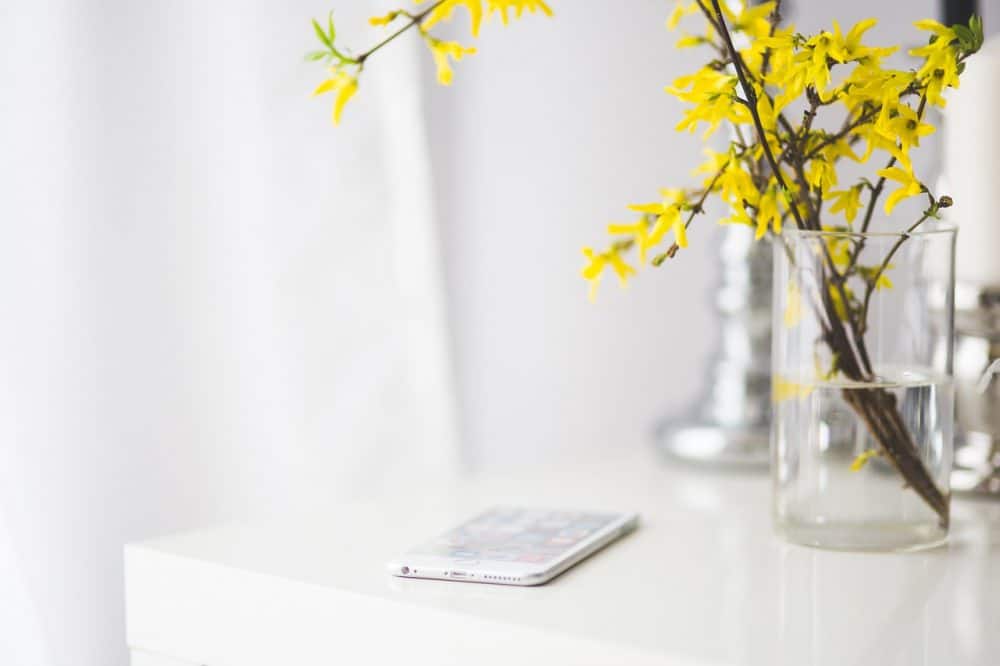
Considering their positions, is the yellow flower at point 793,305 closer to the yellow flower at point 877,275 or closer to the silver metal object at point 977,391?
Result: the yellow flower at point 877,275

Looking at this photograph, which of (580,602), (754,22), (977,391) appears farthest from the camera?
(977,391)

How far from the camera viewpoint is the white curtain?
3.01 ft

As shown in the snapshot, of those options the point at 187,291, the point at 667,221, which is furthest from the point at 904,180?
the point at 187,291

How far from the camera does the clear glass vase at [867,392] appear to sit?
0.73m

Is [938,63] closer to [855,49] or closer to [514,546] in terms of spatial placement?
[855,49]

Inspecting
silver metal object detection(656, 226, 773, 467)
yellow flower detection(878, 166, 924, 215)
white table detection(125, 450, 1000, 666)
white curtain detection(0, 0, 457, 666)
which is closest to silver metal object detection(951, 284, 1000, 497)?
white table detection(125, 450, 1000, 666)

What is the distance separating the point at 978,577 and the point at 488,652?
31cm

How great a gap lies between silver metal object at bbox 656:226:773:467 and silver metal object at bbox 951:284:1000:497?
0.18 metres

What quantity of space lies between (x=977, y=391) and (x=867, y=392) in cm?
21

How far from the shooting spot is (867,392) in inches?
28.9

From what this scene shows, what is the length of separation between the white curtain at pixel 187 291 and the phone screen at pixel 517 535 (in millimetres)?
372

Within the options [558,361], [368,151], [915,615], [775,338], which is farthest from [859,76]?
[558,361]

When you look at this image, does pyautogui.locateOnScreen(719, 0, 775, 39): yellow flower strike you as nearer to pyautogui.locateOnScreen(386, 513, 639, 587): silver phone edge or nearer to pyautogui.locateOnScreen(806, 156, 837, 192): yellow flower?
pyautogui.locateOnScreen(806, 156, 837, 192): yellow flower

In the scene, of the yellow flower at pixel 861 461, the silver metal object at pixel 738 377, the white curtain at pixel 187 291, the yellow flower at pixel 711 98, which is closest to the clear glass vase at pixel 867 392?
the yellow flower at pixel 861 461
